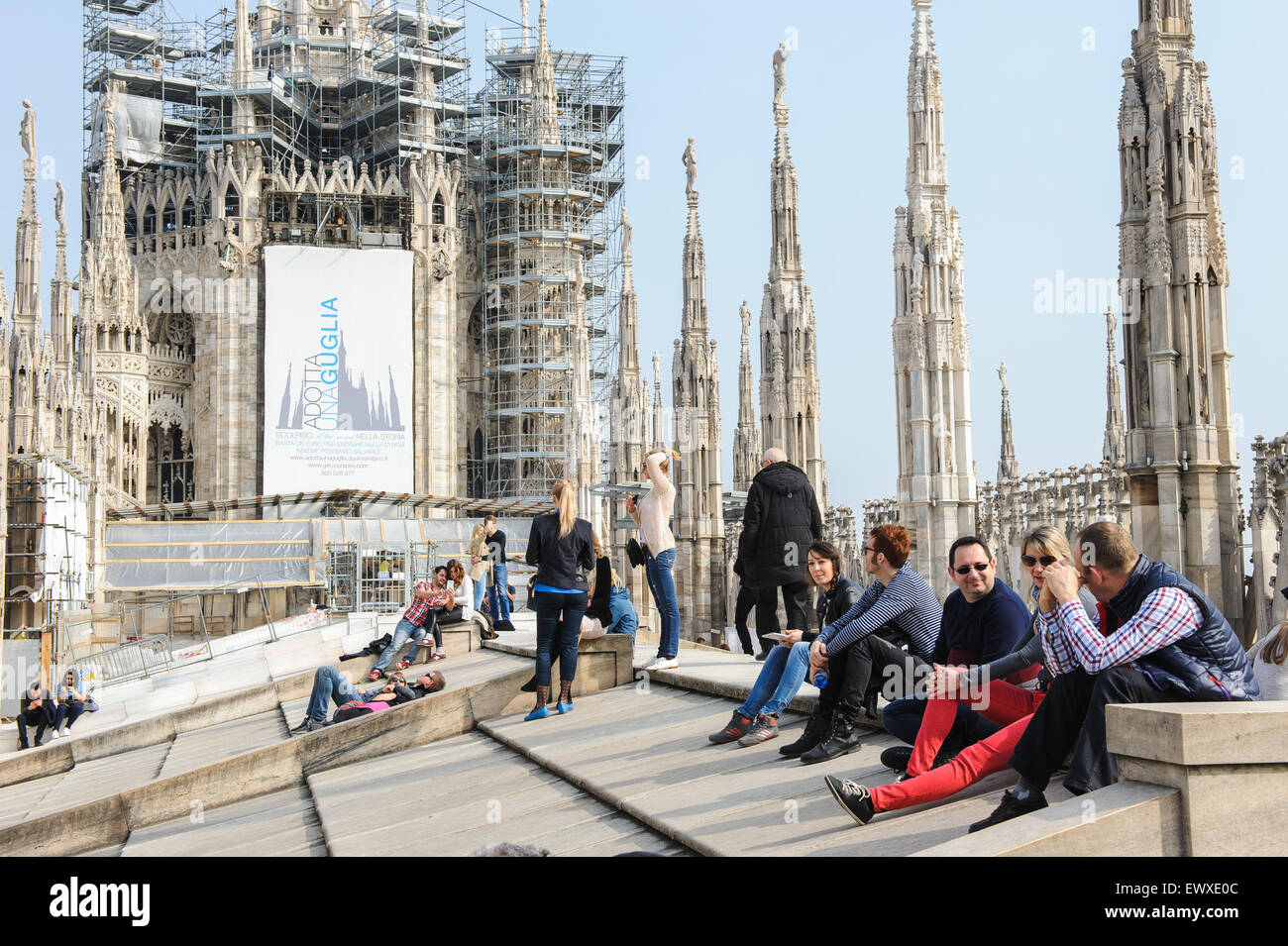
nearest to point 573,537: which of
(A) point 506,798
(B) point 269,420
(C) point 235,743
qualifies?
(A) point 506,798

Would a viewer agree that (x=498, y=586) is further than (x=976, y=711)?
Yes

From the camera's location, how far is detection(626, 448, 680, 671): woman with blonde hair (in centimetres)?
948

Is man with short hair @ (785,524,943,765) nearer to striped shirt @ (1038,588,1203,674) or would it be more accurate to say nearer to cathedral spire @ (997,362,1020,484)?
striped shirt @ (1038,588,1203,674)

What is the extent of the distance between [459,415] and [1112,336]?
74.5ft

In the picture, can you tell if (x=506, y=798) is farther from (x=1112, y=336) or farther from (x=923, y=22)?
(x=1112, y=336)

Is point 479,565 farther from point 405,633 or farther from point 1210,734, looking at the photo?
point 1210,734

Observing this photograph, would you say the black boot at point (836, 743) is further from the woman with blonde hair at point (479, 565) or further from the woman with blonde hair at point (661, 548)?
the woman with blonde hair at point (479, 565)

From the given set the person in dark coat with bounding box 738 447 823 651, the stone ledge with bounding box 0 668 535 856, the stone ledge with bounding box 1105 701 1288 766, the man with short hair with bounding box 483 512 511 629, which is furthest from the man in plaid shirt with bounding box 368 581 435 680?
the stone ledge with bounding box 1105 701 1288 766

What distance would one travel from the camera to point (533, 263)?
4528 cm

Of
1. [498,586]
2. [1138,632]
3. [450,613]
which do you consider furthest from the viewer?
[498,586]

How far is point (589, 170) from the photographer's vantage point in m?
47.0

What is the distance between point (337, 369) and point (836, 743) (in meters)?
37.5

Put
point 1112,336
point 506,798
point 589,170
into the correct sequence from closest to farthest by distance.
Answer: point 506,798, point 1112,336, point 589,170

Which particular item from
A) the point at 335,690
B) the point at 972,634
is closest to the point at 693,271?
the point at 335,690
